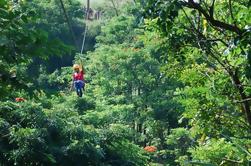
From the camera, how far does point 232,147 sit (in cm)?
621

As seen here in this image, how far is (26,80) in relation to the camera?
Result: 9.29 feet

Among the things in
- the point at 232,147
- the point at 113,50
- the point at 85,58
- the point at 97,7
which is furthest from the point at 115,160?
the point at 97,7

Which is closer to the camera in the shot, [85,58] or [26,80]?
[26,80]

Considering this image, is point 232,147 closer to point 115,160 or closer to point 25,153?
point 25,153

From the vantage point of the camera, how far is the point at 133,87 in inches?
898

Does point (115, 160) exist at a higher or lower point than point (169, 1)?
lower

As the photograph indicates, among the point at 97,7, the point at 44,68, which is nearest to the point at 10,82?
the point at 44,68

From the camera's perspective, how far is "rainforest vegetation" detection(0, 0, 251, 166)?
2828 mm

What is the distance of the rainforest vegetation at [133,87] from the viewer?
2828mm

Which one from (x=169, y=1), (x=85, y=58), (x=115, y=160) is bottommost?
(x=115, y=160)

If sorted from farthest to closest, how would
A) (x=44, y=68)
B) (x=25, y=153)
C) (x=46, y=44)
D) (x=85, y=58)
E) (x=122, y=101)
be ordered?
1. (x=44, y=68)
2. (x=85, y=58)
3. (x=122, y=101)
4. (x=25, y=153)
5. (x=46, y=44)

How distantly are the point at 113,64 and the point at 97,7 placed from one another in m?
18.2

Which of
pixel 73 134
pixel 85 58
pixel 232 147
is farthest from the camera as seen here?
pixel 85 58

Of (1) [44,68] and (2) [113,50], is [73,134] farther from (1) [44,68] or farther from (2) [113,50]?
→ (1) [44,68]
